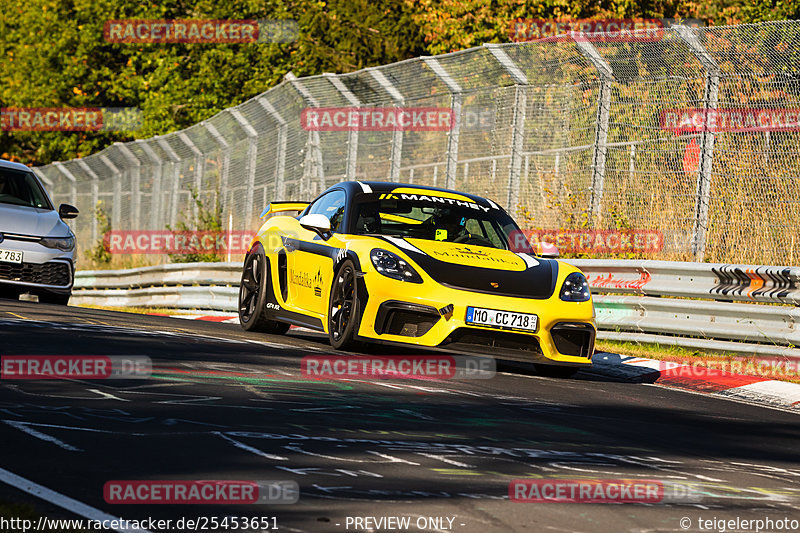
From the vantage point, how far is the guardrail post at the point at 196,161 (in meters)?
25.0

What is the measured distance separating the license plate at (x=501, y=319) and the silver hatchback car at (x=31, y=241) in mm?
7225

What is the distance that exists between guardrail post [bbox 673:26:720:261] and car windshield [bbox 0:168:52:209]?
25.6ft

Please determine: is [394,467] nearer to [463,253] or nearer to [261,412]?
[261,412]

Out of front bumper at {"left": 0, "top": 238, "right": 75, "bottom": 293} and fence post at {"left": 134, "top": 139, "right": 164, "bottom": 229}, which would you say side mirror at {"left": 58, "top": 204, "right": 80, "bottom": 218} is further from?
fence post at {"left": 134, "top": 139, "right": 164, "bottom": 229}

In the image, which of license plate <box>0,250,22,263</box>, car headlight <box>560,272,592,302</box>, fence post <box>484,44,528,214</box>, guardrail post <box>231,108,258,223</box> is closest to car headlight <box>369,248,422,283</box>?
car headlight <box>560,272,592,302</box>

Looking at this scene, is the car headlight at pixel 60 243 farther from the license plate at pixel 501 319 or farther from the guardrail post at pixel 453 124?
the license plate at pixel 501 319

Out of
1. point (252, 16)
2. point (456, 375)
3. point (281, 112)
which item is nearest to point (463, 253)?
point (456, 375)

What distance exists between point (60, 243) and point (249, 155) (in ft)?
25.1

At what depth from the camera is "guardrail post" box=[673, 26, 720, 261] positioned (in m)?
13.4

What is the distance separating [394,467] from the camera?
5.48m

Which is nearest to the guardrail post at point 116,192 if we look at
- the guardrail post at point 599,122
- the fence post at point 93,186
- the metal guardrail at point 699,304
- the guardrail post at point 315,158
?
the fence post at point 93,186

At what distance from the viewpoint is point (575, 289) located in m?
10.2

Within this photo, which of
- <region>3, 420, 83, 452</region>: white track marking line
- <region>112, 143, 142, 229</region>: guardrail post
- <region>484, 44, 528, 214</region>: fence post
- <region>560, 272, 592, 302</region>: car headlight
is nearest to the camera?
<region>3, 420, 83, 452</region>: white track marking line

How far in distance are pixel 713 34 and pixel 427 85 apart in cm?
460
